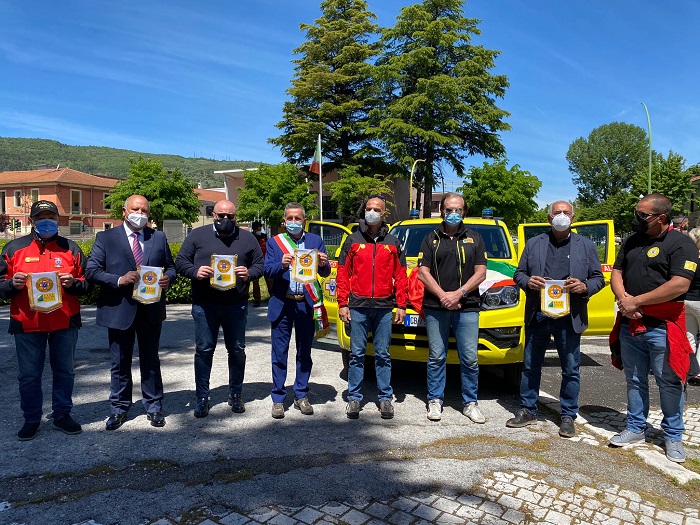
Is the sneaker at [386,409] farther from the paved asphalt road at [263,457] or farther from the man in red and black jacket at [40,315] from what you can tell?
the man in red and black jacket at [40,315]

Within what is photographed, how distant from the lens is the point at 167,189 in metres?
46.6

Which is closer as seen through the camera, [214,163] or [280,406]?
[280,406]

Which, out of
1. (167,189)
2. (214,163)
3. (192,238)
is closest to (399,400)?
(192,238)

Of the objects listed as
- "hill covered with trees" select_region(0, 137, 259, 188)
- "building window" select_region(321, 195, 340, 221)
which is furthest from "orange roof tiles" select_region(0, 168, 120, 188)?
"hill covered with trees" select_region(0, 137, 259, 188)

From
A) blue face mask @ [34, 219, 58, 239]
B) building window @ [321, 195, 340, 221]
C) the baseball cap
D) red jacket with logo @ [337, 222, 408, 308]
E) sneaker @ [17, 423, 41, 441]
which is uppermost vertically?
building window @ [321, 195, 340, 221]

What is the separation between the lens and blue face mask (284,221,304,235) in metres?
5.04

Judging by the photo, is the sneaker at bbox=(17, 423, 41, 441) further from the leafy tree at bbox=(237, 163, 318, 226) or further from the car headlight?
the leafy tree at bbox=(237, 163, 318, 226)

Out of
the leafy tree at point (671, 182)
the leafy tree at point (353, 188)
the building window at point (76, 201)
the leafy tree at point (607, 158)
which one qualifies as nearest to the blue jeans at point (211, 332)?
the leafy tree at point (353, 188)

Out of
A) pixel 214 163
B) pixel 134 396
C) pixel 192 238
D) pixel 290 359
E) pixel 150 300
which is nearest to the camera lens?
pixel 150 300

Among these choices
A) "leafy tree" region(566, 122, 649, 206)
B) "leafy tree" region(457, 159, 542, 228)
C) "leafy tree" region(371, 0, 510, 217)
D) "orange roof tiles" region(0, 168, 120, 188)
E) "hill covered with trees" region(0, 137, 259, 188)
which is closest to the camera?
"leafy tree" region(371, 0, 510, 217)

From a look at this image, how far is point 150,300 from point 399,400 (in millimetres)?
2726

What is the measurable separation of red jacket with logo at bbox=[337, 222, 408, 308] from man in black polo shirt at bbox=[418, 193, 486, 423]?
248mm

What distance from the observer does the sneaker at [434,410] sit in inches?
193

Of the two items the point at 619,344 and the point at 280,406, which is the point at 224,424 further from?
the point at 619,344
